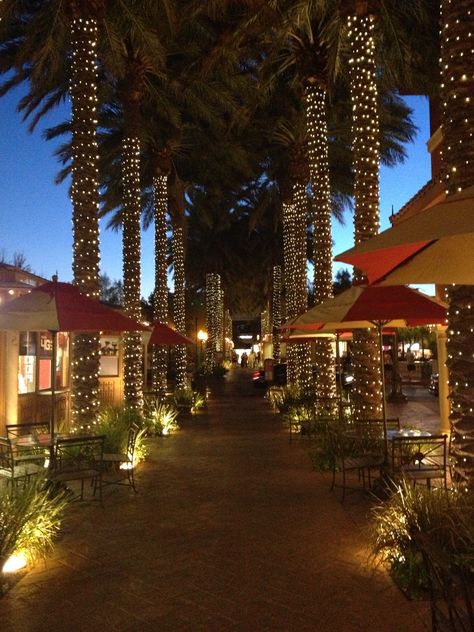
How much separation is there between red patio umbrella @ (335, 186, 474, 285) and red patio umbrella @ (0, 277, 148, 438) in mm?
4434

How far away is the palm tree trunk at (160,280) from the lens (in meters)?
19.1

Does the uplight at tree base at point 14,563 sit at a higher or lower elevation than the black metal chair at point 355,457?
lower

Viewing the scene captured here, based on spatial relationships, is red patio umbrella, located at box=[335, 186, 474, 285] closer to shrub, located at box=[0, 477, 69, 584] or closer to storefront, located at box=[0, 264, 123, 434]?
shrub, located at box=[0, 477, 69, 584]

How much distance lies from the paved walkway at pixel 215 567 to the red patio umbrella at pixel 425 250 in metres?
2.51

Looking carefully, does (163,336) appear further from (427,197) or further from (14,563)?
(14,563)

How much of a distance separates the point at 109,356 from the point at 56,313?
9.90 metres

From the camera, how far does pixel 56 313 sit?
7801mm

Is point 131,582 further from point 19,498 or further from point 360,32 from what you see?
point 360,32

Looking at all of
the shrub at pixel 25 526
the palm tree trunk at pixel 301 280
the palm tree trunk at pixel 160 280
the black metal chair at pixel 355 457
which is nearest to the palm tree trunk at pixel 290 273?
the palm tree trunk at pixel 301 280

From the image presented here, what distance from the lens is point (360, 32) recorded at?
36.8 feet

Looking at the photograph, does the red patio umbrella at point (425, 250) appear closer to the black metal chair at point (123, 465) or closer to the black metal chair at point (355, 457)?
the black metal chair at point (355, 457)

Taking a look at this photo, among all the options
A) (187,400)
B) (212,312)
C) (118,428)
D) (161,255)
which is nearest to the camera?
(118,428)

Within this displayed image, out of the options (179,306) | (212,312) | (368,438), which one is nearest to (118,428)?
(368,438)

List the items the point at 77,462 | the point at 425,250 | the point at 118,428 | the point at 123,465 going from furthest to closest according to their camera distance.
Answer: the point at 118,428, the point at 123,465, the point at 77,462, the point at 425,250
